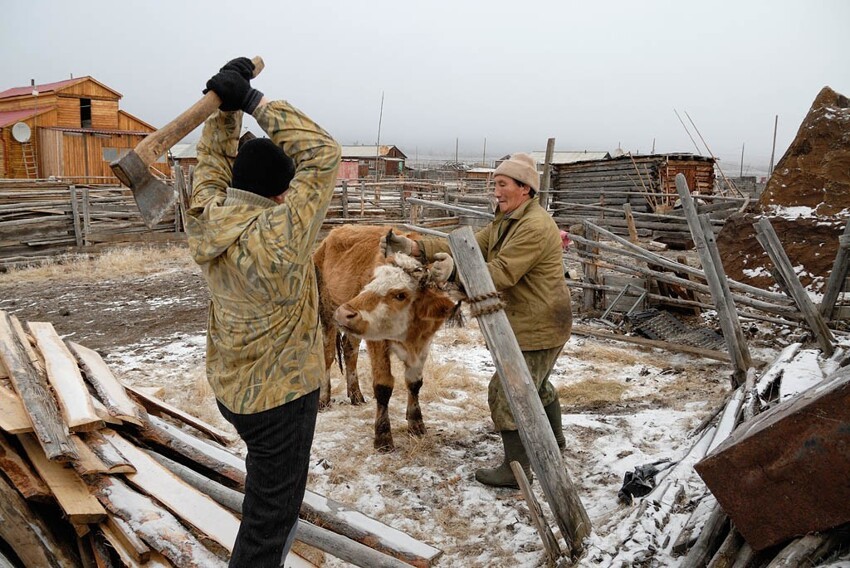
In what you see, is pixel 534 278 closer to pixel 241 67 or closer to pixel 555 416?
pixel 555 416

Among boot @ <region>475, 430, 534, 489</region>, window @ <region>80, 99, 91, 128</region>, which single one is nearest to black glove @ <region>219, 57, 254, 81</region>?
boot @ <region>475, 430, 534, 489</region>

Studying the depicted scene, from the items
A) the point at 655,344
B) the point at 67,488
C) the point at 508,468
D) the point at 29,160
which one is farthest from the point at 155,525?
the point at 29,160

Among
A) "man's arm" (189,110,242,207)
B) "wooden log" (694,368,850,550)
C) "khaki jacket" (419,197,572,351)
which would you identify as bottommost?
"wooden log" (694,368,850,550)

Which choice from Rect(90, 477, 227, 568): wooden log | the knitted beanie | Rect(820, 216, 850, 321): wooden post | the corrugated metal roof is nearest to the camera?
Rect(90, 477, 227, 568): wooden log

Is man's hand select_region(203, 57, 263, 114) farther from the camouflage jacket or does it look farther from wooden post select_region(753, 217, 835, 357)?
wooden post select_region(753, 217, 835, 357)

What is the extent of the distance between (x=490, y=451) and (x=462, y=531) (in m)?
1.14

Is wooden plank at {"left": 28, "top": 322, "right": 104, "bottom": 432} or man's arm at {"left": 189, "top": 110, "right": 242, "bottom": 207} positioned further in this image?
wooden plank at {"left": 28, "top": 322, "right": 104, "bottom": 432}

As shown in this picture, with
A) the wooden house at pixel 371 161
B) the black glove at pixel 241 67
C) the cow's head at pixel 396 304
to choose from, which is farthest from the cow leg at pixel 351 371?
the wooden house at pixel 371 161

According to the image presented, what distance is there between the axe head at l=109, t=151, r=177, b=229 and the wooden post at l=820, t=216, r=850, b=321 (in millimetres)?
5557

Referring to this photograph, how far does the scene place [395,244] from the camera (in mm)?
3447

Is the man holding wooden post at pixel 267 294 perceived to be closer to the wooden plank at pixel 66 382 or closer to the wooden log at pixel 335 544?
the wooden log at pixel 335 544

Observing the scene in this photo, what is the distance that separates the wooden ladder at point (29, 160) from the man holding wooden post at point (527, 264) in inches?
1115

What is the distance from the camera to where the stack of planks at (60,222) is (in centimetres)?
1304

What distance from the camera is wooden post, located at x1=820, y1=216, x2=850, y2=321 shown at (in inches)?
200
